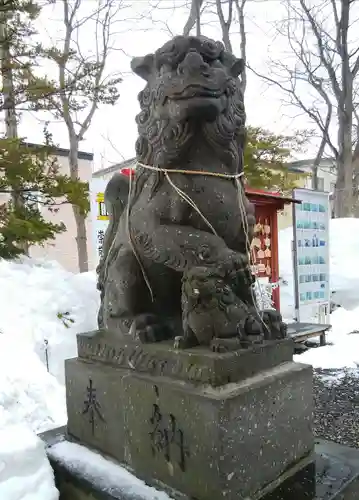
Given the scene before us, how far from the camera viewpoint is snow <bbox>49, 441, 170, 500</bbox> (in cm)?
146

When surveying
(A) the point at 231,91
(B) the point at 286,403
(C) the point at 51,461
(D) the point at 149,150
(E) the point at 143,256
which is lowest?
(C) the point at 51,461

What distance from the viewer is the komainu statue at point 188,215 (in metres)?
1.45

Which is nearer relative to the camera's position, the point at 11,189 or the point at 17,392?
the point at 17,392

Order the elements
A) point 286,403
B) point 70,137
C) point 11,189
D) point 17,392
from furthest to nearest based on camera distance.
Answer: point 70,137
point 11,189
point 17,392
point 286,403

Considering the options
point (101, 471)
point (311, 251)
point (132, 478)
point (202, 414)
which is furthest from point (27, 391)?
point (311, 251)

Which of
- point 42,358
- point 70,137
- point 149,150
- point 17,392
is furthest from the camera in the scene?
point 70,137

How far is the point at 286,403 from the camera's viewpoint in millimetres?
1518

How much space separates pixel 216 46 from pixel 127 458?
152 centimetres

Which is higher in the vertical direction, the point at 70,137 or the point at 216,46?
the point at 70,137

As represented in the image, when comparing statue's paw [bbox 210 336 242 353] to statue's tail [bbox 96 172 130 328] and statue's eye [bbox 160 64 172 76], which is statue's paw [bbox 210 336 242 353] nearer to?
statue's tail [bbox 96 172 130 328]

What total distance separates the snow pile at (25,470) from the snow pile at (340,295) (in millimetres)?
2753

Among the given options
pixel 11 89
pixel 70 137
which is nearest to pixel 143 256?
pixel 11 89

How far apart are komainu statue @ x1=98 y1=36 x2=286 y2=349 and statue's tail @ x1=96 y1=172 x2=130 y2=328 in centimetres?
12

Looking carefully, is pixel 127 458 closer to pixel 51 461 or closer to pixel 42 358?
pixel 51 461
